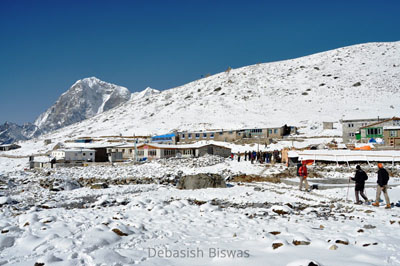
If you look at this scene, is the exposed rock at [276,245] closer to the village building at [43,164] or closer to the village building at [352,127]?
the village building at [43,164]

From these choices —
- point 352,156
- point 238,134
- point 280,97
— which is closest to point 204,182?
point 352,156

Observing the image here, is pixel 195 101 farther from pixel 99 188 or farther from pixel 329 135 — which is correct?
pixel 99 188

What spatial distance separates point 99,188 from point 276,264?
1937cm

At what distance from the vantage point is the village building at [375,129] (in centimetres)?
4927

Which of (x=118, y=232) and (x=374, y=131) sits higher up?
(x=374, y=131)

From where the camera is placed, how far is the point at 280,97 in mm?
108125

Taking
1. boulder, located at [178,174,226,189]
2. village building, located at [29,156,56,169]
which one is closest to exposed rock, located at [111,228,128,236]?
boulder, located at [178,174,226,189]

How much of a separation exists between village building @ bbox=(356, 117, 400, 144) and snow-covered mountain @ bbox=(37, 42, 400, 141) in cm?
2293

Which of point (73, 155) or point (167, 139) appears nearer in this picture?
point (73, 155)

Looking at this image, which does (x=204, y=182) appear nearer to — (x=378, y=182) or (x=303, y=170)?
(x=303, y=170)

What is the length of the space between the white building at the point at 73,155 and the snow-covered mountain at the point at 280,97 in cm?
3666

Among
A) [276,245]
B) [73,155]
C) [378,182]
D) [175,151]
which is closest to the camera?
[276,245]

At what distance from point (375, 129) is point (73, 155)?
50.5m

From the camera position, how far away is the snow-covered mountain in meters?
89.1
